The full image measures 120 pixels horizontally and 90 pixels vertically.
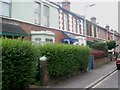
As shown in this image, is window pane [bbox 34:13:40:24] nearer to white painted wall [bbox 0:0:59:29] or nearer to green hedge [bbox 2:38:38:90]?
white painted wall [bbox 0:0:59:29]

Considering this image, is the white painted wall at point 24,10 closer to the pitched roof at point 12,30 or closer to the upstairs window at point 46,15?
the upstairs window at point 46,15

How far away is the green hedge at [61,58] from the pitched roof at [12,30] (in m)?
4.34

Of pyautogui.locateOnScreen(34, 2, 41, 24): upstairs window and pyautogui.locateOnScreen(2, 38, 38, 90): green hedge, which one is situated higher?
pyautogui.locateOnScreen(34, 2, 41, 24): upstairs window

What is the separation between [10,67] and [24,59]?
0.92 meters

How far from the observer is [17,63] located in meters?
10.6

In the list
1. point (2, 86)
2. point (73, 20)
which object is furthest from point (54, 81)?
point (73, 20)

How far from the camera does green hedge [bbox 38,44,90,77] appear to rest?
14391 millimetres

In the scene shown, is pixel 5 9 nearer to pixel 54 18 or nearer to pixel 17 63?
pixel 54 18

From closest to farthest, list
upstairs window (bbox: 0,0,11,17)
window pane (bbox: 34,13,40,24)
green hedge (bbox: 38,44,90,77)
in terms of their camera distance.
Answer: green hedge (bbox: 38,44,90,77) < upstairs window (bbox: 0,0,11,17) < window pane (bbox: 34,13,40,24)

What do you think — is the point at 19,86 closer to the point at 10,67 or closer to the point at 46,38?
the point at 10,67

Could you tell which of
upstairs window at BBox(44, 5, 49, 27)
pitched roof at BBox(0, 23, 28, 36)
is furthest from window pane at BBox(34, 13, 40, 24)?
pitched roof at BBox(0, 23, 28, 36)

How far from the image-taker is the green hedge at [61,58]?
47.2 ft

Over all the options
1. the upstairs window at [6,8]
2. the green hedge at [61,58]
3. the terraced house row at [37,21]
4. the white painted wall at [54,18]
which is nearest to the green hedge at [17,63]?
the green hedge at [61,58]

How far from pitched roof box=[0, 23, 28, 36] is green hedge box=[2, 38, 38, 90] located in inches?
278
